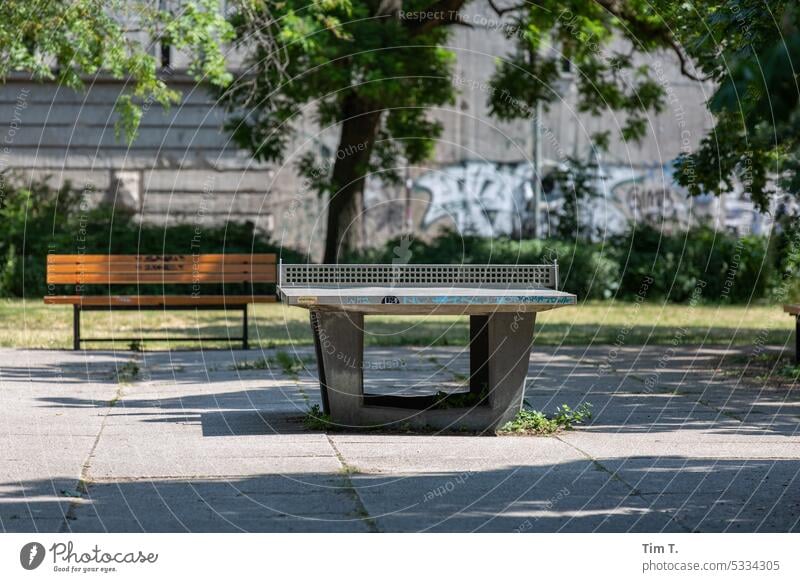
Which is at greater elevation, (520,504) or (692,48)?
(692,48)

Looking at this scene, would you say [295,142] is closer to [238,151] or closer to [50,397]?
[238,151]

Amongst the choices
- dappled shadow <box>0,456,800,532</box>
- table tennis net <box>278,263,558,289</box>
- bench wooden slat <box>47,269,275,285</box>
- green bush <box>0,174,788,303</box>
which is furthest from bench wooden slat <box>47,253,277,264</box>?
dappled shadow <box>0,456,800,532</box>

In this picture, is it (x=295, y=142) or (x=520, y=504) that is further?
(x=295, y=142)

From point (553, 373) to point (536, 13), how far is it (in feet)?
33.3

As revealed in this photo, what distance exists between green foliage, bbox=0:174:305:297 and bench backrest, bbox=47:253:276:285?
279 inches

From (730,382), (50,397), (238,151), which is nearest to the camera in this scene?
(50,397)

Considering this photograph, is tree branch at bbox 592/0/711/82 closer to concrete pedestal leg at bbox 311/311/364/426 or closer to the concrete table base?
the concrete table base

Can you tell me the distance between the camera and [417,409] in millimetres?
8500

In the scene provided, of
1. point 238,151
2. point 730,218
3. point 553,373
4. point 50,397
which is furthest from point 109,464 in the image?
point 730,218

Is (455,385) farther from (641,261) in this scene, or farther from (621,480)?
(641,261)

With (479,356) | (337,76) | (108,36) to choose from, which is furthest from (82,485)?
(337,76)

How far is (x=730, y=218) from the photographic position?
92.9 ft

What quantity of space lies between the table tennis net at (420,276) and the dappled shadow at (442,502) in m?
2.42

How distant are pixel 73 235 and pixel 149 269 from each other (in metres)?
8.72
